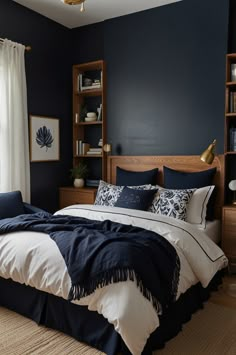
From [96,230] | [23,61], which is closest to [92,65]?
[23,61]

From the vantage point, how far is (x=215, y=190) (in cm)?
364

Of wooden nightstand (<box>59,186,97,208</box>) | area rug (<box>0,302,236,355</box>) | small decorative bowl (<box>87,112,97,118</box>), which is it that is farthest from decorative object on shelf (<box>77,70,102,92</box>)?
area rug (<box>0,302,236,355</box>)

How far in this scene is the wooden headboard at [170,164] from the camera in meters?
3.64

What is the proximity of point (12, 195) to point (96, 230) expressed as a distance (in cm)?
135

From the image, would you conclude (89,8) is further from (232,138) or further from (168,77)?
(232,138)

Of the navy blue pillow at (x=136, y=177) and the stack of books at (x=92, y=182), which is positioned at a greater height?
the navy blue pillow at (x=136, y=177)

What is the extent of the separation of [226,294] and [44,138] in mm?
2821

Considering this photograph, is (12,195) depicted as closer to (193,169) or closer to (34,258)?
(34,258)

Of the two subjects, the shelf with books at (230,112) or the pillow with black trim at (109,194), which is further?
the pillow with black trim at (109,194)

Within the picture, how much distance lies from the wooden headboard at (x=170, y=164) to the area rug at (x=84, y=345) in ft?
4.73

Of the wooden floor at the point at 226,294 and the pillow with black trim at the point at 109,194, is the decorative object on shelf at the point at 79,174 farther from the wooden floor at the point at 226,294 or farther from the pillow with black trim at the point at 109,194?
the wooden floor at the point at 226,294

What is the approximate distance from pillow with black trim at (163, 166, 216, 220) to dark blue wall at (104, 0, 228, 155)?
333 mm

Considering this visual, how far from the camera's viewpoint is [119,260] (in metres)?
2.08

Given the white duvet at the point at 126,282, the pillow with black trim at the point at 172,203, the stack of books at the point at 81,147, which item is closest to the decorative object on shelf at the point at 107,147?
the stack of books at the point at 81,147
